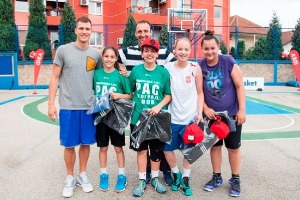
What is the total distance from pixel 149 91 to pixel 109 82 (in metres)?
0.45

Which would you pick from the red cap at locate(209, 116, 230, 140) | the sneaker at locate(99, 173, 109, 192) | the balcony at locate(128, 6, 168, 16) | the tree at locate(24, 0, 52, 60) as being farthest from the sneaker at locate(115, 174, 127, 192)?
the balcony at locate(128, 6, 168, 16)

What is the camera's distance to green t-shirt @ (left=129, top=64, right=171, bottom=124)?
10.6 feet

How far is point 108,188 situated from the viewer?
11.2ft

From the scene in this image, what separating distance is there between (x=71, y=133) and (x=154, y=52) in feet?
4.07

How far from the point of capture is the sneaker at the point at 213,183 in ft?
11.1

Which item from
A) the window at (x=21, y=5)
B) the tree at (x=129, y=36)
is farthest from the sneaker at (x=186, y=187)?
the window at (x=21, y=5)

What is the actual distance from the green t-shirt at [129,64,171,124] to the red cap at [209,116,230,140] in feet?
1.90

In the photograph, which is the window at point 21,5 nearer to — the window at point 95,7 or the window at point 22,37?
the window at point 95,7

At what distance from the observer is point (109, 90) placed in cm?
331

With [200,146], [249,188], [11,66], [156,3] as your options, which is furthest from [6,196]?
[156,3]

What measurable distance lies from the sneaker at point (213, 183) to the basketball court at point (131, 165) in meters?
0.05

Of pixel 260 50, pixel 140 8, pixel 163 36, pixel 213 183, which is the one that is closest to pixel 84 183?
pixel 213 183

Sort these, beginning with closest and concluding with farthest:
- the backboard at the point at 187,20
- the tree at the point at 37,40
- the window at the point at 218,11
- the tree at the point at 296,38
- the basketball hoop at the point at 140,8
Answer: the tree at the point at 37,40 → the tree at the point at 296,38 → the backboard at the point at 187,20 → the basketball hoop at the point at 140,8 → the window at the point at 218,11

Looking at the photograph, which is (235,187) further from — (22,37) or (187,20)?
(187,20)
